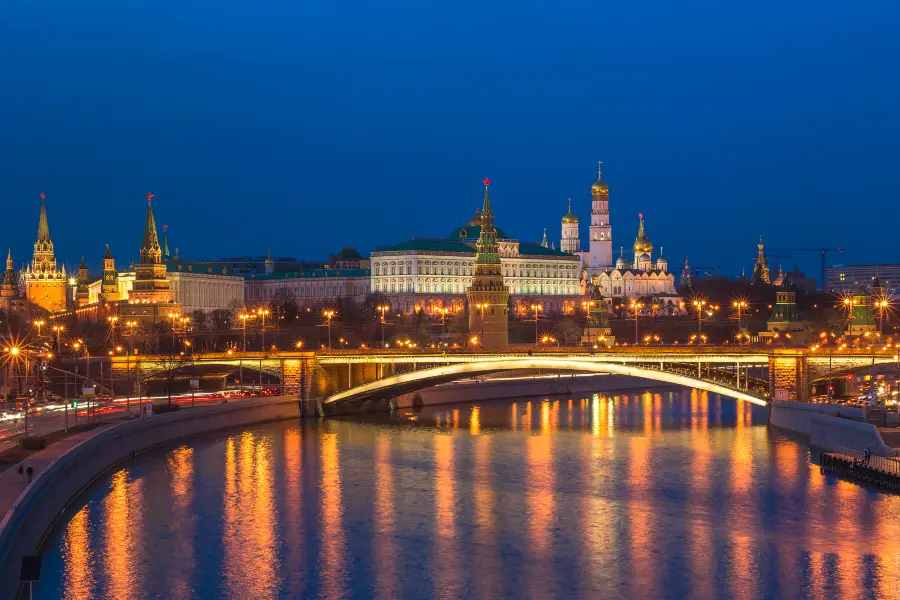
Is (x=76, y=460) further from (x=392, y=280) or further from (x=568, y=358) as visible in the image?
(x=392, y=280)

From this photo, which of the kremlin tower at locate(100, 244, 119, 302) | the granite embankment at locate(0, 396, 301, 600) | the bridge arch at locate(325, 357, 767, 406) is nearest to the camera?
the granite embankment at locate(0, 396, 301, 600)

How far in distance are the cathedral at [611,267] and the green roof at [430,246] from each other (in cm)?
1759

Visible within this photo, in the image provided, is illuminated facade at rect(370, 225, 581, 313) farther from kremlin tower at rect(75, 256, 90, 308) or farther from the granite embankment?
the granite embankment

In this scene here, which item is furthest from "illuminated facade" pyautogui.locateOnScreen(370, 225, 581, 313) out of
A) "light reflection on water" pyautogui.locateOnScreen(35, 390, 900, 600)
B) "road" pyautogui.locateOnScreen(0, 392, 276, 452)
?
"light reflection on water" pyautogui.locateOnScreen(35, 390, 900, 600)

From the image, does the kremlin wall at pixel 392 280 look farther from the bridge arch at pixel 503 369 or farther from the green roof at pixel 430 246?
the bridge arch at pixel 503 369

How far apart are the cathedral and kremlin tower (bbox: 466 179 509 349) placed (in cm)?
6072

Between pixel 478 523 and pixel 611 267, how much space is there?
154 meters

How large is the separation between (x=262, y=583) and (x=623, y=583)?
7.82m

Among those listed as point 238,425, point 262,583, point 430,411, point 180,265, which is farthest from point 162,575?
point 180,265

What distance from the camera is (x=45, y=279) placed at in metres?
182

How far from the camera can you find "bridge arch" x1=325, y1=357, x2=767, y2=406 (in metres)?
63.1

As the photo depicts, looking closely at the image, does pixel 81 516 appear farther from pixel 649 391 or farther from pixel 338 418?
pixel 649 391

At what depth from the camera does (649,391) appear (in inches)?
3686

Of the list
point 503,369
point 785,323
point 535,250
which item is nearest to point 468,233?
point 535,250
